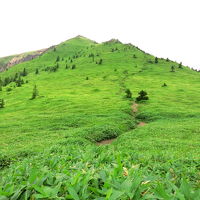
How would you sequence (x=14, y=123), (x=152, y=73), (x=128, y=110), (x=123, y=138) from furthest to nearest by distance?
(x=152, y=73), (x=128, y=110), (x=14, y=123), (x=123, y=138)

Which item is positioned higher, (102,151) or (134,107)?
(102,151)

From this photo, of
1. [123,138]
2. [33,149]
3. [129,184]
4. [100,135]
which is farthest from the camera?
[100,135]

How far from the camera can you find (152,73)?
104500 millimetres

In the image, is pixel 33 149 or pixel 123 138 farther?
pixel 123 138

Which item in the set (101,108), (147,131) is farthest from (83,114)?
(147,131)

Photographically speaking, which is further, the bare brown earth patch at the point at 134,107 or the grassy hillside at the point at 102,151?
the bare brown earth patch at the point at 134,107

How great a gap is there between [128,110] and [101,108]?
19.3 ft

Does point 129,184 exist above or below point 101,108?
above

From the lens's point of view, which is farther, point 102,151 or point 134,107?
point 134,107

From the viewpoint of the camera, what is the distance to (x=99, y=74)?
10719 centimetres

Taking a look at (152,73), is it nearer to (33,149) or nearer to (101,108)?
(101,108)

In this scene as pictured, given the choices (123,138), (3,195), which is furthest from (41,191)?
(123,138)

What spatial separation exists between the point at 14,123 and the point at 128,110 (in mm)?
22201

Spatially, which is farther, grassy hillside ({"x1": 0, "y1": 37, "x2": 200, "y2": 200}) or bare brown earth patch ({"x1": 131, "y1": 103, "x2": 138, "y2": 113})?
bare brown earth patch ({"x1": 131, "y1": 103, "x2": 138, "y2": 113})
